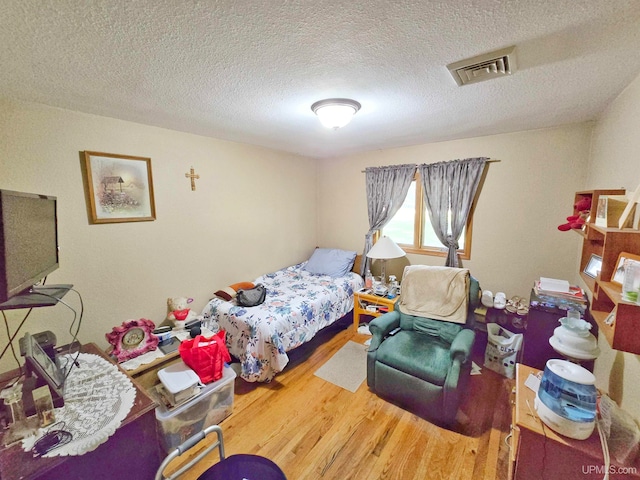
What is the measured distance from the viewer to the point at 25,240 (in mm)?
1061

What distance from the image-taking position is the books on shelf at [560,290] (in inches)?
82.9

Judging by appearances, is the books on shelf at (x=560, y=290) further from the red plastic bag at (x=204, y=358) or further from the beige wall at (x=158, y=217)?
the beige wall at (x=158, y=217)

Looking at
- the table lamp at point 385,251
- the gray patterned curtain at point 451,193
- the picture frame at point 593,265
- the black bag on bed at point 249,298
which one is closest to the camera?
the picture frame at point 593,265

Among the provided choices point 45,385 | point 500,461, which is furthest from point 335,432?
point 45,385

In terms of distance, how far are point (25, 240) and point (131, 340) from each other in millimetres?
1309

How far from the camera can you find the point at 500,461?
5.32 ft

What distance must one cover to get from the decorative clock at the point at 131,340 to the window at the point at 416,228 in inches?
117

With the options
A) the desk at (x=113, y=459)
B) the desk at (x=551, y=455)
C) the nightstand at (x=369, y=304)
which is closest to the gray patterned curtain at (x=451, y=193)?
the nightstand at (x=369, y=304)

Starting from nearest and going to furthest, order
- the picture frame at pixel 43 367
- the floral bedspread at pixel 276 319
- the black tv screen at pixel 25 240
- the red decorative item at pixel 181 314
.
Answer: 1. the black tv screen at pixel 25 240
2. the picture frame at pixel 43 367
3. the floral bedspread at pixel 276 319
4. the red decorative item at pixel 181 314

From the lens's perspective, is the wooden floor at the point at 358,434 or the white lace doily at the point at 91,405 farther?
the wooden floor at the point at 358,434

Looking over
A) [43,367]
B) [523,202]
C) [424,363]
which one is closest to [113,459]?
[43,367]

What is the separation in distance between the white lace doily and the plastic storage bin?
481 mm

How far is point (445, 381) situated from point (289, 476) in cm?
120

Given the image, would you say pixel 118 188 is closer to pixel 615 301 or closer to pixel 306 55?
pixel 306 55
